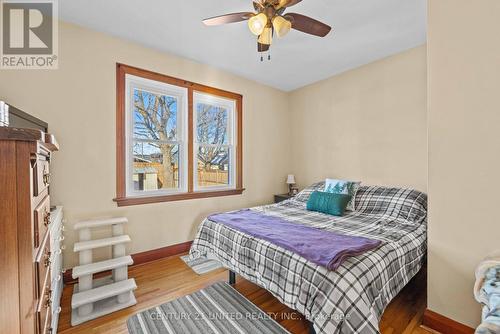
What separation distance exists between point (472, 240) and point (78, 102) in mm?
3641

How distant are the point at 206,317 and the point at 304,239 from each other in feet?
3.35

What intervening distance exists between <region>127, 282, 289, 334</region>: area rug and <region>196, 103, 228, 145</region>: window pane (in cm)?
211

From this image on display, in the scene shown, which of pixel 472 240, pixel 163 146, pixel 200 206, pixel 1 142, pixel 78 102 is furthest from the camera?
pixel 200 206

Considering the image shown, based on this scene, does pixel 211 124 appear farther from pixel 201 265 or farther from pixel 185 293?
pixel 185 293

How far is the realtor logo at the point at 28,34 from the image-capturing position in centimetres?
203

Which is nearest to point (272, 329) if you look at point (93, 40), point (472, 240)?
point (472, 240)

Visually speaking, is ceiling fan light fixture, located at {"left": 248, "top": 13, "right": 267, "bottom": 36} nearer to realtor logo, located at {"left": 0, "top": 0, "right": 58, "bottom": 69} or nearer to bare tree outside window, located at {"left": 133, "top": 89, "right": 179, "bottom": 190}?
bare tree outside window, located at {"left": 133, "top": 89, "right": 179, "bottom": 190}

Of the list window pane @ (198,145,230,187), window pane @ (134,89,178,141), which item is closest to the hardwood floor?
window pane @ (198,145,230,187)

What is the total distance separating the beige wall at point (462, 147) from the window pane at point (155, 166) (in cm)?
283

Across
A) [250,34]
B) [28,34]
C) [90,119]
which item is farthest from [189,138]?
[28,34]

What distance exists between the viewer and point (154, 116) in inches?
117

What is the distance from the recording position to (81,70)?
7.84 ft

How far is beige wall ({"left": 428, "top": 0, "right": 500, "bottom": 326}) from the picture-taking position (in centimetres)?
144

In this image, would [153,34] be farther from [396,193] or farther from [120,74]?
[396,193]
